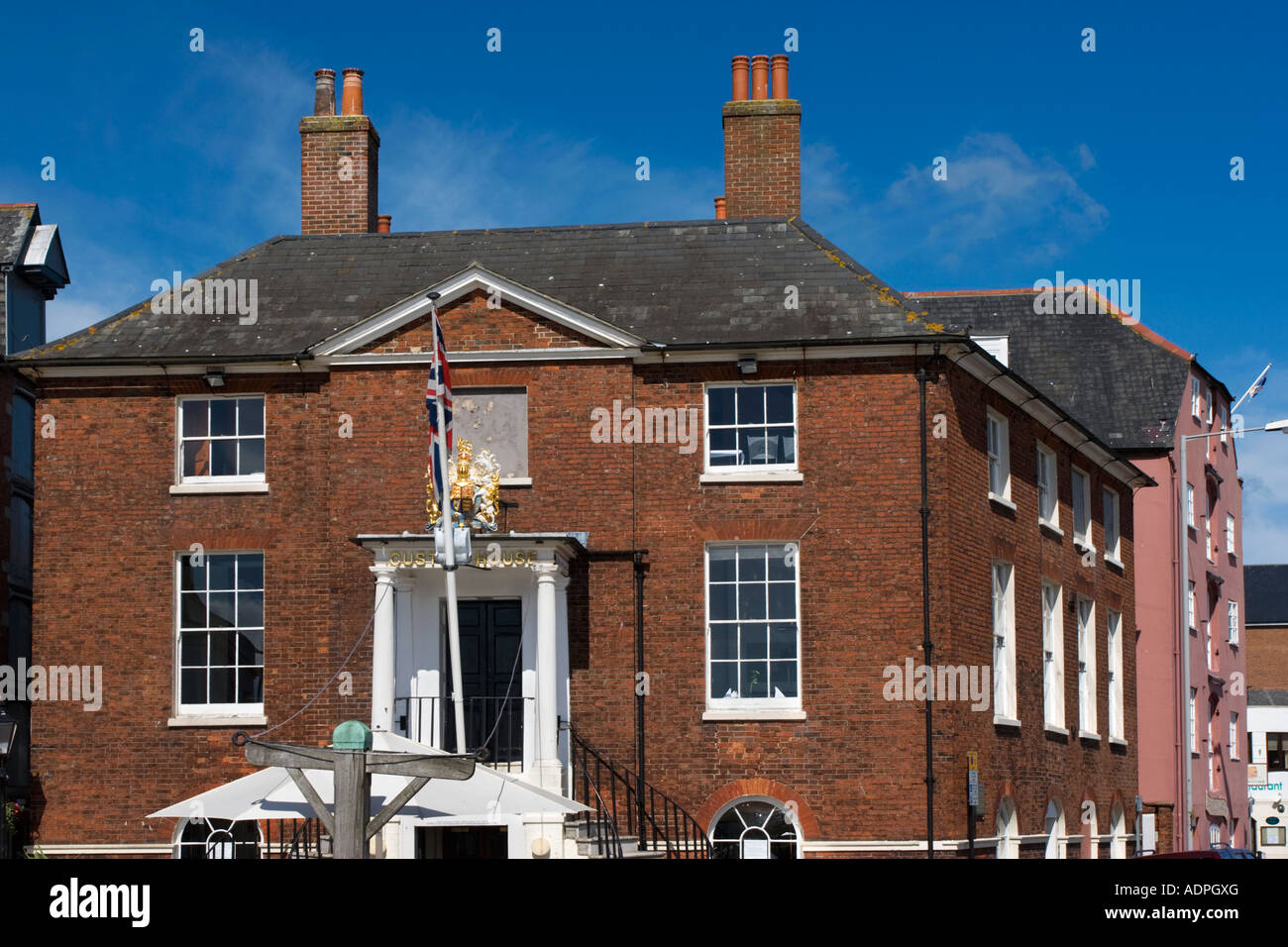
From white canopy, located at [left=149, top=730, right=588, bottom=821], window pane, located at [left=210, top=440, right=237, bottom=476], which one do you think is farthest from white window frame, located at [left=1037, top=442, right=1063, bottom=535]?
white canopy, located at [left=149, top=730, right=588, bottom=821]

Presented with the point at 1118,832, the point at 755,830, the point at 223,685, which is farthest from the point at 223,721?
the point at 1118,832

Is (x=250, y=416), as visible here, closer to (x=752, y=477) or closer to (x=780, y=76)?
(x=752, y=477)

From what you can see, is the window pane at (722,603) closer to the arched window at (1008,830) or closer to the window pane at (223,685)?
the arched window at (1008,830)

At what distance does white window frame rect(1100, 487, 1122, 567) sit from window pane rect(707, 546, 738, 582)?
1175 centimetres

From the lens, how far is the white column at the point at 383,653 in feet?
74.4

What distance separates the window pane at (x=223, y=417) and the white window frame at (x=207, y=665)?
1.74 metres

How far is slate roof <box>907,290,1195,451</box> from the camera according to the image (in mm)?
41469

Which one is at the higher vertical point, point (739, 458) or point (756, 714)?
point (739, 458)

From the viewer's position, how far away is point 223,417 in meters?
25.2

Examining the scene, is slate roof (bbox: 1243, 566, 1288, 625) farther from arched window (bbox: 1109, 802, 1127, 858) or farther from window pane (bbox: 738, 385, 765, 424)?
window pane (bbox: 738, 385, 765, 424)

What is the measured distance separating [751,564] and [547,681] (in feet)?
11.5

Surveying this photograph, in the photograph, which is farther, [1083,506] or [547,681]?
[1083,506]

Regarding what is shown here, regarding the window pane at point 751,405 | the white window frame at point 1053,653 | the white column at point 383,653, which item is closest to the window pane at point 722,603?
the window pane at point 751,405
